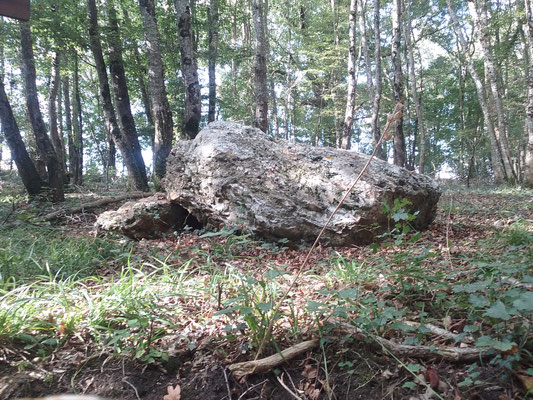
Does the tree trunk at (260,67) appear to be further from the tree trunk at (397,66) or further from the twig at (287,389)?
the twig at (287,389)

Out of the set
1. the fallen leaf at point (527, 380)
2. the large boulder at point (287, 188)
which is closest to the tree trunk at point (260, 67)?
the large boulder at point (287, 188)

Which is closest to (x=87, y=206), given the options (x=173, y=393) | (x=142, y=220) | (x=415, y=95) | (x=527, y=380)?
(x=142, y=220)

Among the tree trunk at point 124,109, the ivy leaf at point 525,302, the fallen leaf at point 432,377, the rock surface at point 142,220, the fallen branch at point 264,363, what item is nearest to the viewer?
the ivy leaf at point 525,302

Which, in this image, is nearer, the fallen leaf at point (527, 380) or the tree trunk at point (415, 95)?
the fallen leaf at point (527, 380)

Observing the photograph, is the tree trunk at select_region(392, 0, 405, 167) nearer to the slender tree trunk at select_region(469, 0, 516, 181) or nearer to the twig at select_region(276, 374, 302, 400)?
the slender tree trunk at select_region(469, 0, 516, 181)

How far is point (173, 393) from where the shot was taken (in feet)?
4.99

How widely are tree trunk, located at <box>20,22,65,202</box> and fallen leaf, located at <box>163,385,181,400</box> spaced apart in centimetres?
759

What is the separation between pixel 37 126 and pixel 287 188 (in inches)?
283

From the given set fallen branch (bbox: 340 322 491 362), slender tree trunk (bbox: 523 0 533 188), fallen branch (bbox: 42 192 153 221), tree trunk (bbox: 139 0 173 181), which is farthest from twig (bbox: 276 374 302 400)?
slender tree trunk (bbox: 523 0 533 188)

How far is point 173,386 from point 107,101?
935 cm

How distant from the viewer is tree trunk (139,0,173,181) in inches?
284

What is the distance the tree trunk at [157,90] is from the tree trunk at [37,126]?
8.48 feet

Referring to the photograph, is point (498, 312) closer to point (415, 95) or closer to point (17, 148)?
point (17, 148)

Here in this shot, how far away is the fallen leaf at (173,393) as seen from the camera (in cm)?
150
